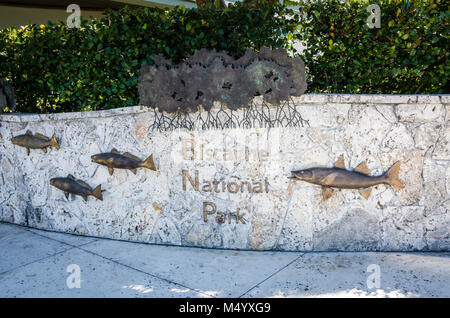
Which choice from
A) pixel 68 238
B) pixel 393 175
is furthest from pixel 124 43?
pixel 393 175

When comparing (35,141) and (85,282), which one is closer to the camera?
(85,282)

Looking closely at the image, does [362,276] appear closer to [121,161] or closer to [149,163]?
[149,163]

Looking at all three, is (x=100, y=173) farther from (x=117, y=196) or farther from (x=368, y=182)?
(x=368, y=182)

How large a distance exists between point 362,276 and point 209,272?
1253 millimetres

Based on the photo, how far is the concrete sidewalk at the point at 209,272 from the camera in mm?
2648

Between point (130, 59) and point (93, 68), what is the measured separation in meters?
0.47

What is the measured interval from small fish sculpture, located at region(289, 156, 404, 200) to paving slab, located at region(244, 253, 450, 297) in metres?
0.62

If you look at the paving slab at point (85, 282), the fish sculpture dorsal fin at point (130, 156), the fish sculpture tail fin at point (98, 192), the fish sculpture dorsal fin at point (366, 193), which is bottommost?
the paving slab at point (85, 282)

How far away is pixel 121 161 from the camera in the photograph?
143 inches

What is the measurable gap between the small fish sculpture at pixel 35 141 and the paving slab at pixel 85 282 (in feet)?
4.46

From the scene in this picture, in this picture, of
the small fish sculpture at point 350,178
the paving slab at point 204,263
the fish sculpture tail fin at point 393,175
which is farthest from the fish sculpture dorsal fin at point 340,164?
the paving slab at point 204,263

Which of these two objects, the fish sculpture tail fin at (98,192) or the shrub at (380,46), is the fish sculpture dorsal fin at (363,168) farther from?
the fish sculpture tail fin at (98,192)

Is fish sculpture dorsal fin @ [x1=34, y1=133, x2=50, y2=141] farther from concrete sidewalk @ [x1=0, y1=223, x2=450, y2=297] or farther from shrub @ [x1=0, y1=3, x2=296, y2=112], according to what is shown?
concrete sidewalk @ [x1=0, y1=223, x2=450, y2=297]
